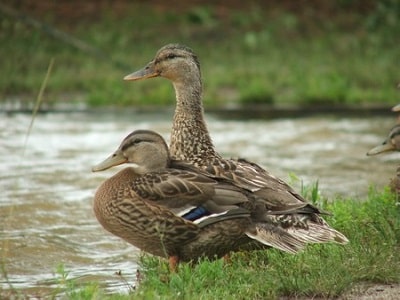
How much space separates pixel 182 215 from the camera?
23.0ft

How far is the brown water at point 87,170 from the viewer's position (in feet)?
28.3

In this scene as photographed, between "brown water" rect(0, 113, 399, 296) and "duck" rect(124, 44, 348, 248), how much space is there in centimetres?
102

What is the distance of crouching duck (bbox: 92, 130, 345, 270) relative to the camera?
23.0 feet

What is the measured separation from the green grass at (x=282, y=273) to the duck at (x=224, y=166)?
193 mm

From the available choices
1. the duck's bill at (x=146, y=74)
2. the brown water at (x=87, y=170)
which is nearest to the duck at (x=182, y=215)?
the brown water at (x=87, y=170)

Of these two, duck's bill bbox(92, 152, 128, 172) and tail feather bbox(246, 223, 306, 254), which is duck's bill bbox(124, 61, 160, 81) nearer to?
duck's bill bbox(92, 152, 128, 172)

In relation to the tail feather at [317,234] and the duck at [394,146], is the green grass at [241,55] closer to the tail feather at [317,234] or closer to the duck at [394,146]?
the duck at [394,146]

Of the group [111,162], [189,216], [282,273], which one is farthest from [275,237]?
[111,162]

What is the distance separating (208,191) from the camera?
23.4 ft

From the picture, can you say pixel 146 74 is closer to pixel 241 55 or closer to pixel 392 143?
pixel 392 143

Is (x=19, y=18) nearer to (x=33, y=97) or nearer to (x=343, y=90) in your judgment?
(x=33, y=97)

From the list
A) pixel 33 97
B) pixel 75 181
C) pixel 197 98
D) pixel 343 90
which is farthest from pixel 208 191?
pixel 343 90

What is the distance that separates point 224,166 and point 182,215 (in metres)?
0.90

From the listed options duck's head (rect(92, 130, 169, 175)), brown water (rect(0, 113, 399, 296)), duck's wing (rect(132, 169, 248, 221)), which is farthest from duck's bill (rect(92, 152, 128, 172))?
brown water (rect(0, 113, 399, 296))
